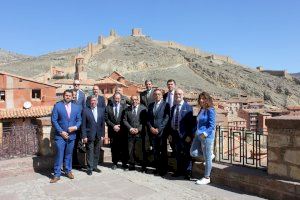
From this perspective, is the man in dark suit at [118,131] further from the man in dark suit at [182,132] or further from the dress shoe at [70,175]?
the man in dark suit at [182,132]

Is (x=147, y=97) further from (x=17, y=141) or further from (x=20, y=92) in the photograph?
(x=20, y=92)

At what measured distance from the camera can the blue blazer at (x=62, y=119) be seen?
6.80 metres

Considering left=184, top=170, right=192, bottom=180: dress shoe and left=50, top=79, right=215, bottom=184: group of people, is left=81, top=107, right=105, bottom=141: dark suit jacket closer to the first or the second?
left=50, top=79, right=215, bottom=184: group of people

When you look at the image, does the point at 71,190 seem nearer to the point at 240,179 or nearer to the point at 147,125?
the point at 147,125

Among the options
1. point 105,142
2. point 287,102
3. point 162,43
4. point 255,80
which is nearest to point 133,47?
point 162,43

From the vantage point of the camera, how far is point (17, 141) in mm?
7492

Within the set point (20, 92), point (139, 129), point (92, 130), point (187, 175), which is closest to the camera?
point (187, 175)

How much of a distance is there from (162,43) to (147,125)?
110 meters

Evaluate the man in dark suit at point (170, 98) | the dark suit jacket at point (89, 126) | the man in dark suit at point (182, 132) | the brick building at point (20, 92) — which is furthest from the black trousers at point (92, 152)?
the brick building at point (20, 92)

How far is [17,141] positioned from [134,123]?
2.52 m

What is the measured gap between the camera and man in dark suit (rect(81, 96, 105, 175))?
7172 millimetres

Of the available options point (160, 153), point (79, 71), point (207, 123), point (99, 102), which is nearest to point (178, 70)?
point (79, 71)

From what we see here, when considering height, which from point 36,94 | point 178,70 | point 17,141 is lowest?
point 17,141

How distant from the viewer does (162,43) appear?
116 meters
